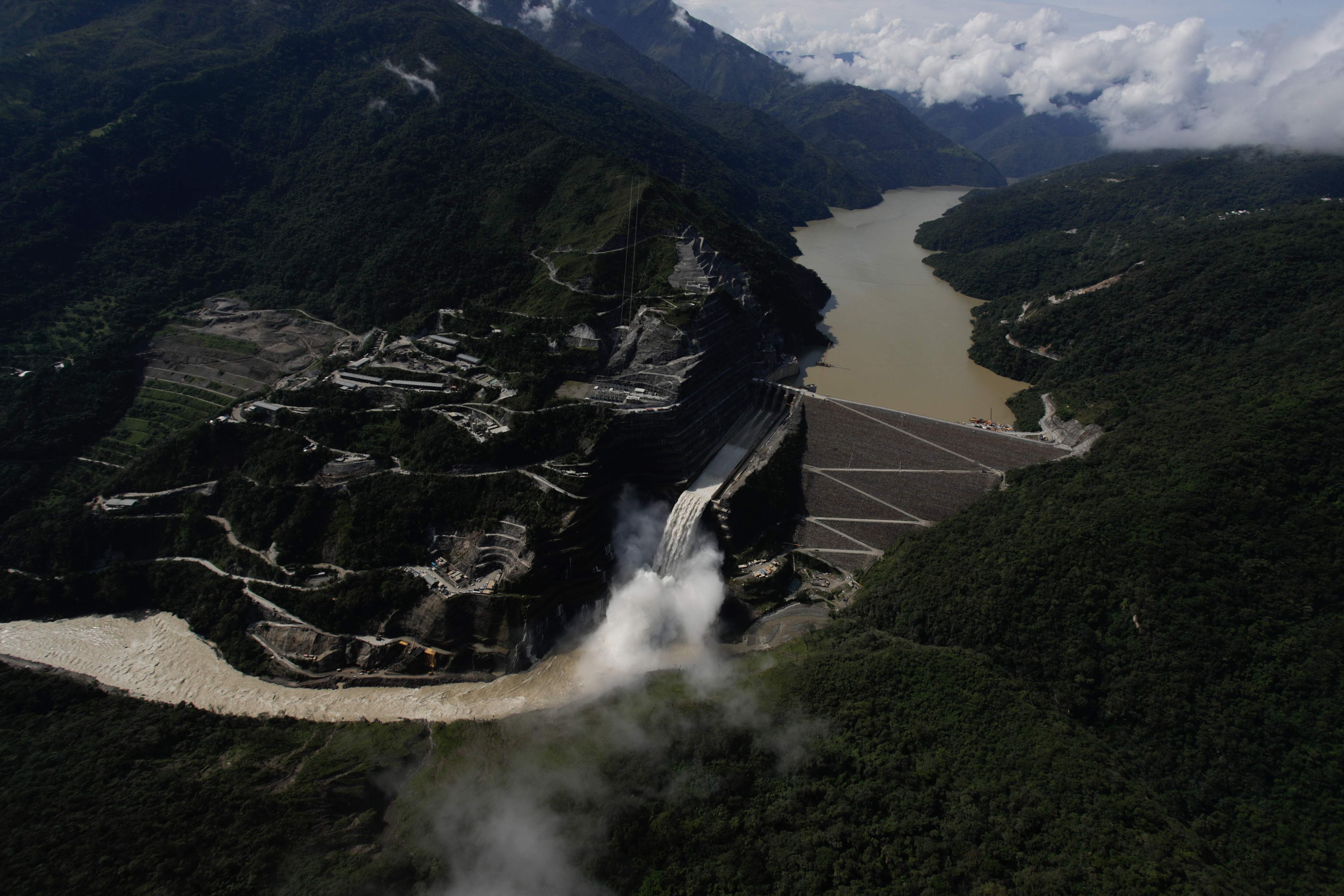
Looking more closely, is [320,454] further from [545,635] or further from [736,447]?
[736,447]

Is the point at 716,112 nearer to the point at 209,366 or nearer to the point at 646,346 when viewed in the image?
the point at 646,346

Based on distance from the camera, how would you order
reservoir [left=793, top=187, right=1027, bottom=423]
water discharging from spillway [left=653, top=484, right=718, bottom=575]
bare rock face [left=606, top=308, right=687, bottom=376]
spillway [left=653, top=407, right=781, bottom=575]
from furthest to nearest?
reservoir [left=793, top=187, right=1027, bottom=423] → bare rock face [left=606, top=308, right=687, bottom=376] → spillway [left=653, top=407, right=781, bottom=575] → water discharging from spillway [left=653, top=484, right=718, bottom=575]

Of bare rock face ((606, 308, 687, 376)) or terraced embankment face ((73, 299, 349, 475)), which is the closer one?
bare rock face ((606, 308, 687, 376))

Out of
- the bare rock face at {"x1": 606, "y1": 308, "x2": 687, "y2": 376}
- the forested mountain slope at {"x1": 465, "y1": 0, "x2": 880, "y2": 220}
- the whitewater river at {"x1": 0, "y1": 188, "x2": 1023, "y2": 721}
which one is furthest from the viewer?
the forested mountain slope at {"x1": 465, "y1": 0, "x2": 880, "y2": 220}

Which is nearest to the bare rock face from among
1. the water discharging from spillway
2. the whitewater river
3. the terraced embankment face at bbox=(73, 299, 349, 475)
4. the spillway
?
the spillway

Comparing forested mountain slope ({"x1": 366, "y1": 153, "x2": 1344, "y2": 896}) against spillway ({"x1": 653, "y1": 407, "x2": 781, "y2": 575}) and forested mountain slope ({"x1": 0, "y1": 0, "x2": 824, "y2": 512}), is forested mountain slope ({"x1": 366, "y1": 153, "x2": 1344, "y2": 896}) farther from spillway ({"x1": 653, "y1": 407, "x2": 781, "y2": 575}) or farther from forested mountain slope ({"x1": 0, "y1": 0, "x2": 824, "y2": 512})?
forested mountain slope ({"x1": 0, "y1": 0, "x2": 824, "y2": 512})

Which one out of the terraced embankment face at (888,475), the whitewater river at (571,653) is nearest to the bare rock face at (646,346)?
the terraced embankment face at (888,475)

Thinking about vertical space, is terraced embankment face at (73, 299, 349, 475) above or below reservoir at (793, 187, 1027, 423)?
below
